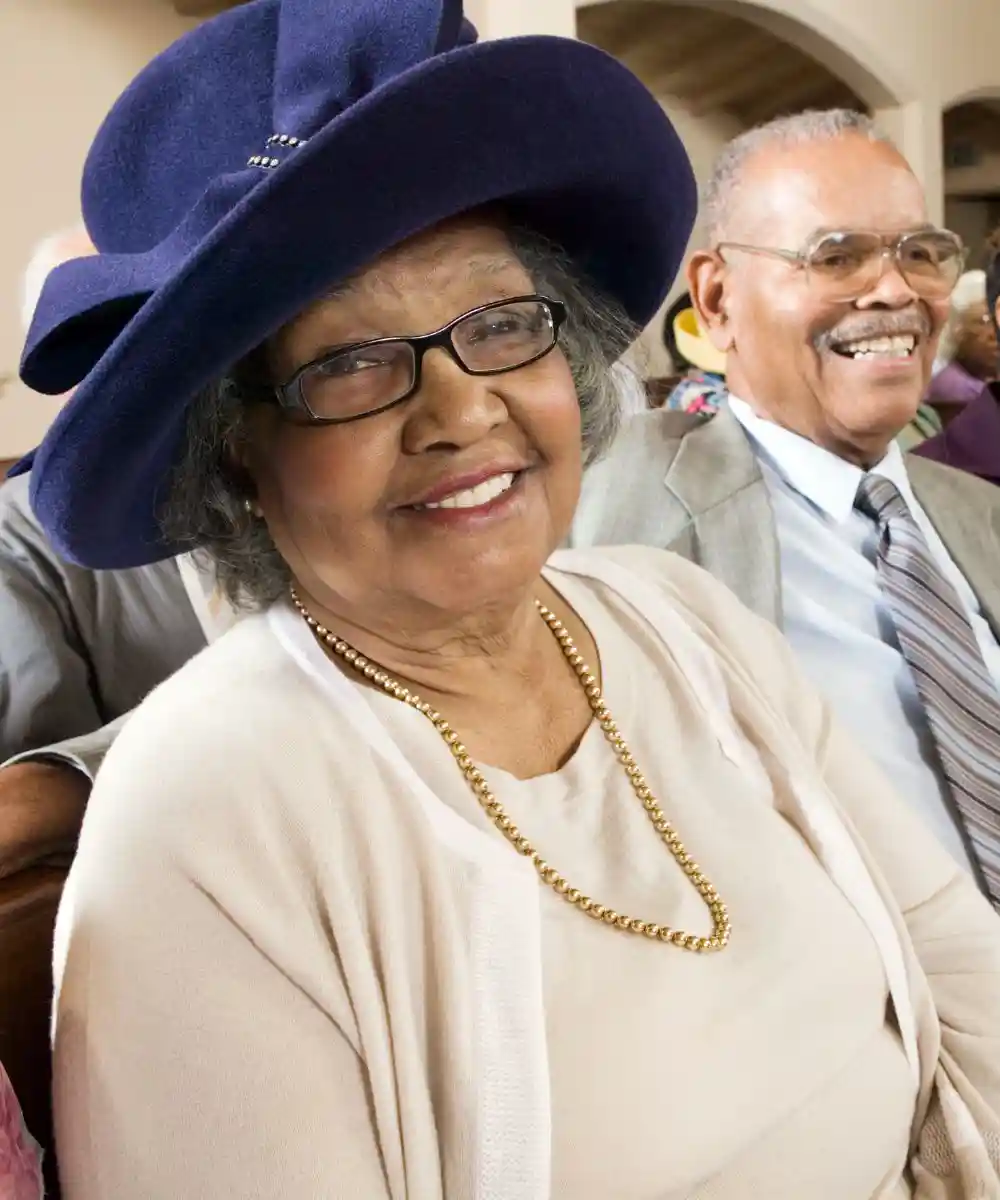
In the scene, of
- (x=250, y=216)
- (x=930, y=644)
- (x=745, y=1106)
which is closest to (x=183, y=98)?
(x=250, y=216)

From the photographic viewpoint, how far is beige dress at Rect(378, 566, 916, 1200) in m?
0.80

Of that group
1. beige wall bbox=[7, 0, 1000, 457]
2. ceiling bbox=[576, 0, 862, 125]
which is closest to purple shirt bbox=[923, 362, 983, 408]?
beige wall bbox=[7, 0, 1000, 457]

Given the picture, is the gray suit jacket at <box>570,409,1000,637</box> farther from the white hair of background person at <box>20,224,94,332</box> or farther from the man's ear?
the white hair of background person at <box>20,224,94,332</box>

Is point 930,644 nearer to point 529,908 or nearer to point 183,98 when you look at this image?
point 529,908

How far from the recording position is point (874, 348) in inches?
64.4

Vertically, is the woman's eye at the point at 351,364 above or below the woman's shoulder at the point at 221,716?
above

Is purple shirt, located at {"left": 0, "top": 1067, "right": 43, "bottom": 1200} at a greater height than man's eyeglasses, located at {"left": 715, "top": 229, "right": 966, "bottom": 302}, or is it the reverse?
purple shirt, located at {"left": 0, "top": 1067, "right": 43, "bottom": 1200}

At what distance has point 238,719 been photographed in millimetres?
817

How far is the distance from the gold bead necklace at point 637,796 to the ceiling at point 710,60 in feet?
19.7

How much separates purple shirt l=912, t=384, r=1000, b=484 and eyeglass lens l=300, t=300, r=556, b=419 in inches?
54.1

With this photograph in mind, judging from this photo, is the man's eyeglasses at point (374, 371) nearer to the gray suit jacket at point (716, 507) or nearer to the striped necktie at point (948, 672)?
the gray suit jacket at point (716, 507)

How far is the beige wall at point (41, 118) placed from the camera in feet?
13.3

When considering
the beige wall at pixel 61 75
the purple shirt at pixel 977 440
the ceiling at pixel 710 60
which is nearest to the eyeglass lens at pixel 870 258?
the purple shirt at pixel 977 440

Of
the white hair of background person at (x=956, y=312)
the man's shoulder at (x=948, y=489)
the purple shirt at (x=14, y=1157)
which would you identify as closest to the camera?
the purple shirt at (x=14, y=1157)
